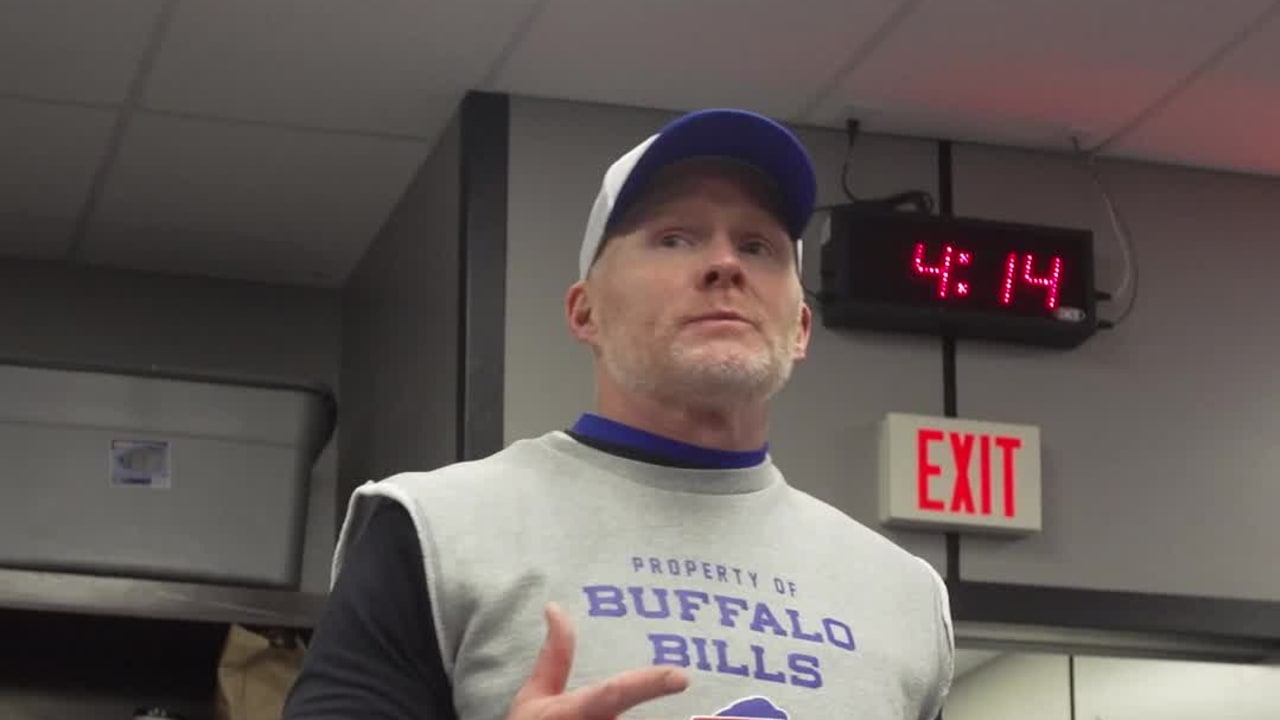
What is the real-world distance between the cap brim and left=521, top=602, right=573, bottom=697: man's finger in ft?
1.33

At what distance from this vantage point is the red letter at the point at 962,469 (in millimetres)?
3767

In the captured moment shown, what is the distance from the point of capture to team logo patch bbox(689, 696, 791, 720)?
1.35 m

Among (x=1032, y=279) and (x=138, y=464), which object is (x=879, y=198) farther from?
(x=138, y=464)

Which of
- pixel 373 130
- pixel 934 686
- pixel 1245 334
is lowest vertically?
pixel 934 686

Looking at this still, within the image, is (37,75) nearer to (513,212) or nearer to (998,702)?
(513,212)

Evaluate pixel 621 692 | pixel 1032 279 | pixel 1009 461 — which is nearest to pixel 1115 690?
pixel 1009 461

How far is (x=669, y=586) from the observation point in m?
1.39

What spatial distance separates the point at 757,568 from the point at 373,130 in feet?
8.30

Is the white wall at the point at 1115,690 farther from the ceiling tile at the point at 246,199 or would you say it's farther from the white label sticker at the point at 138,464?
the white label sticker at the point at 138,464

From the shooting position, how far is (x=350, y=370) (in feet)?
14.8

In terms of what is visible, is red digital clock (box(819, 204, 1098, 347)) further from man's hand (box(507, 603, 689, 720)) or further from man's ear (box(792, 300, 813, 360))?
man's hand (box(507, 603, 689, 720))

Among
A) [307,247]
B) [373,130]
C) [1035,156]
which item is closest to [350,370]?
[307,247]

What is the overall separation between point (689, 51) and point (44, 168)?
1.24 meters

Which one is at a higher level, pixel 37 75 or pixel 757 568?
pixel 37 75
